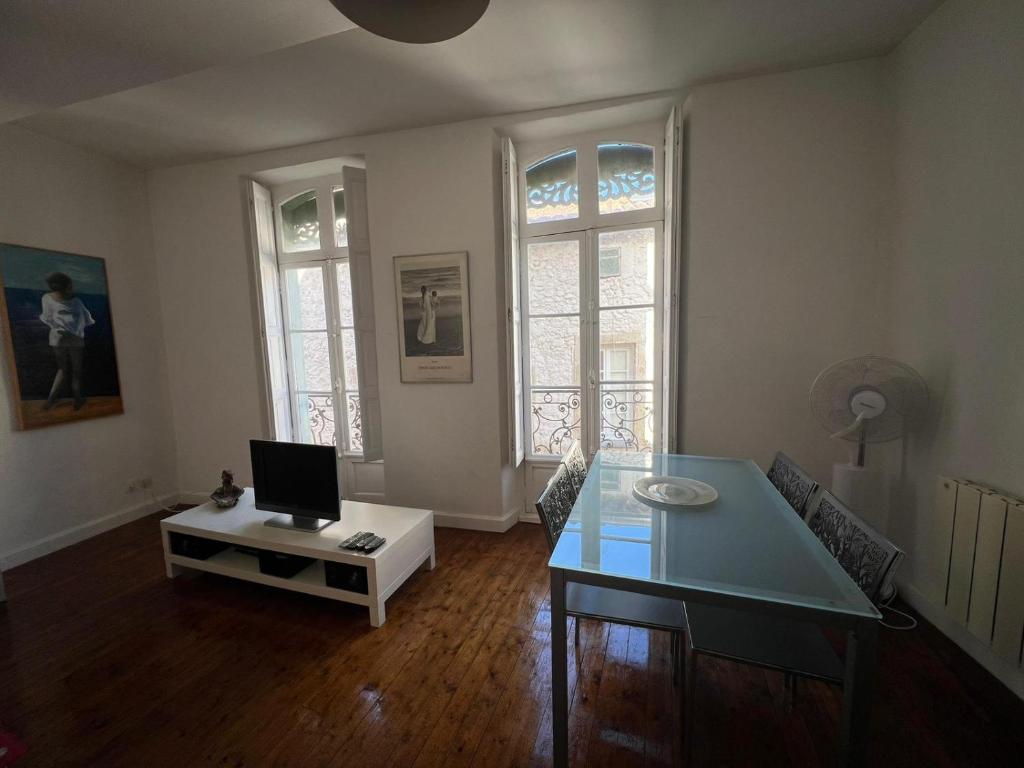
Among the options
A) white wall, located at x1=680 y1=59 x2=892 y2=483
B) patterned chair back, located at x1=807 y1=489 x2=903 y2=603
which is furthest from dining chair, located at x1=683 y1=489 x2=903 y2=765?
white wall, located at x1=680 y1=59 x2=892 y2=483

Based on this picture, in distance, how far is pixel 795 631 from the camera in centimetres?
132

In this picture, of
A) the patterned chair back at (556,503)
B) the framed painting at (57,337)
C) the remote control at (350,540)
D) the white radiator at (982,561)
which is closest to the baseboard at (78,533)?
the framed painting at (57,337)

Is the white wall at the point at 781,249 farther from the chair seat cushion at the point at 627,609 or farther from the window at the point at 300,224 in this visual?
the window at the point at 300,224

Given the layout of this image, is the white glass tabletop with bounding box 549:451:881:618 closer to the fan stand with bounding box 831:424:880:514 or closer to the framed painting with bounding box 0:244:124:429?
the fan stand with bounding box 831:424:880:514

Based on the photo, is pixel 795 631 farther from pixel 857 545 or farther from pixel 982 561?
pixel 982 561

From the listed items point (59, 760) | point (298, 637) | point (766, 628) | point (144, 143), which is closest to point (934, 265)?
point (766, 628)

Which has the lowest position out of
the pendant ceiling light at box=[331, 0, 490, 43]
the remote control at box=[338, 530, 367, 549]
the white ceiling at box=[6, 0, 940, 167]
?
the remote control at box=[338, 530, 367, 549]

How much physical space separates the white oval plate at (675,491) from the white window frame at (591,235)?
0.95 metres

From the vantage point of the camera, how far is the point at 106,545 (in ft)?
9.61

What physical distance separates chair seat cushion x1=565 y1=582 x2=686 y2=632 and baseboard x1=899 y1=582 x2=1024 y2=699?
131 centimetres

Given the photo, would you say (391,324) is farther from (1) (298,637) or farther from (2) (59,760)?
(2) (59,760)

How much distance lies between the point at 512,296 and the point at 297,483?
1.86m

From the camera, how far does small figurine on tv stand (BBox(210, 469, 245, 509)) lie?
8.54ft

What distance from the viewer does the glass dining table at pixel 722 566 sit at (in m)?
0.99
